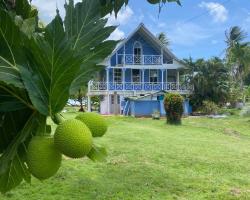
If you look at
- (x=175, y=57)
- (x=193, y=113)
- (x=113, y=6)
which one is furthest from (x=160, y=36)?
(x=113, y=6)

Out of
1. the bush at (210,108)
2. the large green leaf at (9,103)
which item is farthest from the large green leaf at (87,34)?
the bush at (210,108)

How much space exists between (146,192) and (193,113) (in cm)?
2216

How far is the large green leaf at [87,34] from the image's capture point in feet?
3.27

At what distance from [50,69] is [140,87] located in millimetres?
29484

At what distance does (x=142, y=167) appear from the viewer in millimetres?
9117

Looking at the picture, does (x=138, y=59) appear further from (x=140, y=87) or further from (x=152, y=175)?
(x=152, y=175)

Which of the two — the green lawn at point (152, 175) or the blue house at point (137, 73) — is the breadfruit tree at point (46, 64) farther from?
the blue house at point (137, 73)

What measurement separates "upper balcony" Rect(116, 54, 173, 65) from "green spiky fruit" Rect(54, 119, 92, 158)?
2934cm

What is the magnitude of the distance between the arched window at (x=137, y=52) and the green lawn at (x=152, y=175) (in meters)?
18.2

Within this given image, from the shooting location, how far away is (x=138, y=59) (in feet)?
101

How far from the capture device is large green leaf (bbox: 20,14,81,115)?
88 cm

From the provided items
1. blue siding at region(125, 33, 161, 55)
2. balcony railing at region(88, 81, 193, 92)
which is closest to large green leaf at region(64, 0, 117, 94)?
balcony railing at region(88, 81, 193, 92)

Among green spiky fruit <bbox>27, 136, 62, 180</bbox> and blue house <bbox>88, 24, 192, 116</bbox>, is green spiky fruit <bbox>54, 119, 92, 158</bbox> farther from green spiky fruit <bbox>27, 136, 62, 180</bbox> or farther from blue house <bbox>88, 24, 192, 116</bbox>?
blue house <bbox>88, 24, 192, 116</bbox>

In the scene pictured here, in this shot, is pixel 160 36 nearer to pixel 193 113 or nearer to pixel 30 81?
pixel 193 113
